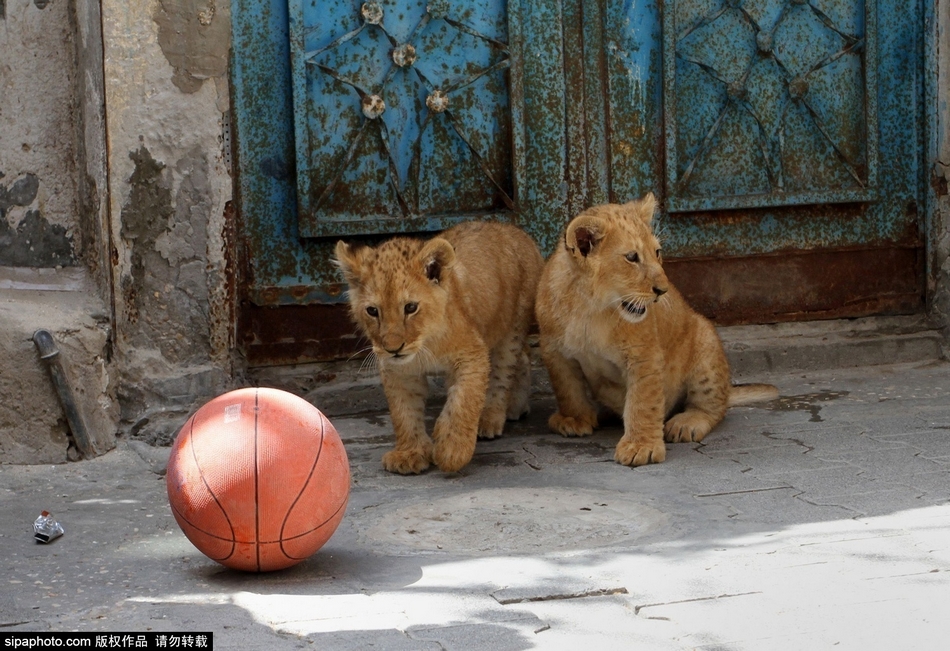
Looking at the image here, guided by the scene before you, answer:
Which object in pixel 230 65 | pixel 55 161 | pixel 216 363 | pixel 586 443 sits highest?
pixel 230 65

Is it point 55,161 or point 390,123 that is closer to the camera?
point 55,161

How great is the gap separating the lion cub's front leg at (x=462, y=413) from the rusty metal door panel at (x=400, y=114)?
4.69ft

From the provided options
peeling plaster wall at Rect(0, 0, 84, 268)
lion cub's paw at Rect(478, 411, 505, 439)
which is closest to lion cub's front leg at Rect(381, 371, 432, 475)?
lion cub's paw at Rect(478, 411, 505, 439)

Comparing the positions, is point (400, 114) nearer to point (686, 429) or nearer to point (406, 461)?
point (406, 461)

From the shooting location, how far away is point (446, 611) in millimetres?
3918

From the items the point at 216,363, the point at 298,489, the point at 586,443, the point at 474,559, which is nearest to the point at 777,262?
the point at 586,443

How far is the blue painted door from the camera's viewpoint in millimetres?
7000

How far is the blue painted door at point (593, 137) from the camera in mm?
7000

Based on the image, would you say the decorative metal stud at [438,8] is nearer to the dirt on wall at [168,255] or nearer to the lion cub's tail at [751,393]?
the dirt on wall at [168,255]

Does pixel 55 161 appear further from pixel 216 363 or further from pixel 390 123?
pixel 390 123

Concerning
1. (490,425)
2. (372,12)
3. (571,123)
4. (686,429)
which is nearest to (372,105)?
(372,12)

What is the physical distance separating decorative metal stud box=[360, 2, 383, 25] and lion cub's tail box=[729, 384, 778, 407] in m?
2.80

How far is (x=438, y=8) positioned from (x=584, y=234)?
1837 mm

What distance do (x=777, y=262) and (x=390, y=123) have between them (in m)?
2.54
